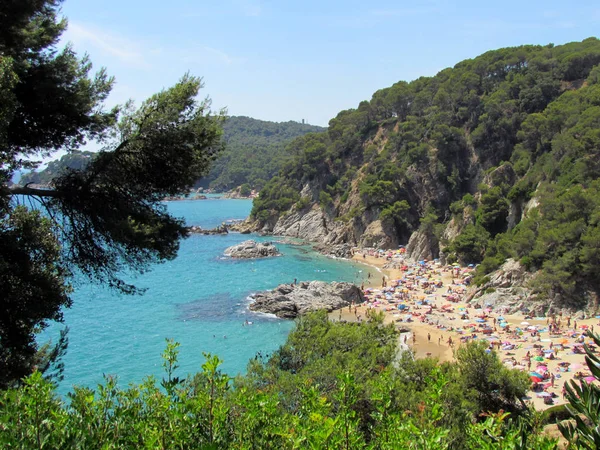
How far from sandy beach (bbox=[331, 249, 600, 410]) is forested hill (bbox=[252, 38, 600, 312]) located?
3.23m

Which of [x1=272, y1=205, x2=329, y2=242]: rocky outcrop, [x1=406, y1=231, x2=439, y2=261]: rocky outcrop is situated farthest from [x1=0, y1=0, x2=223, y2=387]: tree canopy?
[x1=272, y1=205, x2=329, y2=242]: rocky outcrop

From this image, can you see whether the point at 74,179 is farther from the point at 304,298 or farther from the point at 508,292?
the point at 508,292

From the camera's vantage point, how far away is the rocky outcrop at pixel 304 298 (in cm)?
3525

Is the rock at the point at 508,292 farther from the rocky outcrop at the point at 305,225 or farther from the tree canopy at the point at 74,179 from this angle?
the rocky outcrop at the point at 305,225

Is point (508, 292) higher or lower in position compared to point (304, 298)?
higher

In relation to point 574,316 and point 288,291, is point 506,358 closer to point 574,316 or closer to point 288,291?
point 574,316

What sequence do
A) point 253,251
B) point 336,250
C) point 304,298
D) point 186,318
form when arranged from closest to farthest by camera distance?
point 186,318 → point 304,298 → point 253,251 → point 336,250

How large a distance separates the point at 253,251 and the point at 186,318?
21951 mm

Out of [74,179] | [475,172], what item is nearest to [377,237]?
[475,172]

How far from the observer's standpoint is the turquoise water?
2597 centimetres

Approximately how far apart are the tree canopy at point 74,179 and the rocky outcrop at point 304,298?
26.1 meters

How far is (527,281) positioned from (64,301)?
32332 mm

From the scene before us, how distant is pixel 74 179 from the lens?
866 cm

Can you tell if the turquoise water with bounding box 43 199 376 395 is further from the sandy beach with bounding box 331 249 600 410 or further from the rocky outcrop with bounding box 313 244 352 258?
the sandy beach with bounding box 331 249 600 410
